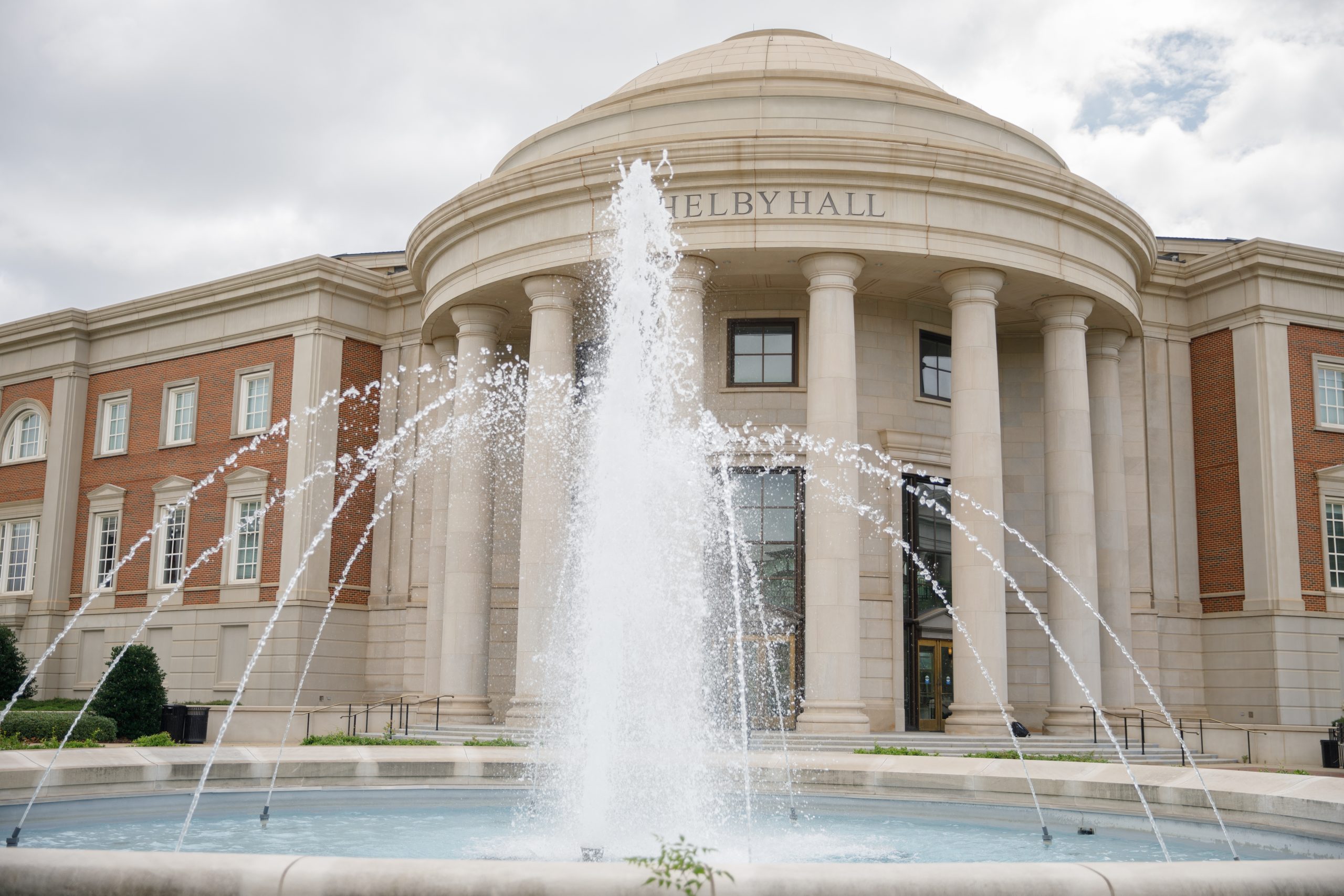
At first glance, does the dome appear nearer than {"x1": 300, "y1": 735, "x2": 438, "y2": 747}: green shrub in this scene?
No

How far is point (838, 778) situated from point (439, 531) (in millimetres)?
18921

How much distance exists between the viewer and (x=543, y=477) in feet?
90.2

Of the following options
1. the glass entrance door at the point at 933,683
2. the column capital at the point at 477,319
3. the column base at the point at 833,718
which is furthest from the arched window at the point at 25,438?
the glass entrance door at the point at 933,683

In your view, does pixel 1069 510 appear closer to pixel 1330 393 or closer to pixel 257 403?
pixel 1330 393

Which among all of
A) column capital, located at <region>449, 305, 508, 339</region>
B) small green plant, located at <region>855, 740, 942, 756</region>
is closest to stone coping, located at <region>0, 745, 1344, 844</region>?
small green plant, located at <region>855, 740, 942, 756</region>

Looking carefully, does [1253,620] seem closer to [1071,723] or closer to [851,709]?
[1071,723]

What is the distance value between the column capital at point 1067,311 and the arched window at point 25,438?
31.8m

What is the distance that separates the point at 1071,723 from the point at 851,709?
6.17m

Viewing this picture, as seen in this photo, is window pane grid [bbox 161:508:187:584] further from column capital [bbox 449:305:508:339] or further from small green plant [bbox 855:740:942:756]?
small green plant [bbox 855:740:942:756]

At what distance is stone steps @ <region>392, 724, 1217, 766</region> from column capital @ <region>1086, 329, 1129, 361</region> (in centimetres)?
992

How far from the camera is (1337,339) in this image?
3228 cm

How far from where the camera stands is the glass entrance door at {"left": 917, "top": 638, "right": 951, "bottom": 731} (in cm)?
2997

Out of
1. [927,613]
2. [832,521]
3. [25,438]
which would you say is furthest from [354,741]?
[25,438]

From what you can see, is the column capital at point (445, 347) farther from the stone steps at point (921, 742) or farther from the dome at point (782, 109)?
the stone steps at point (921, 742)
